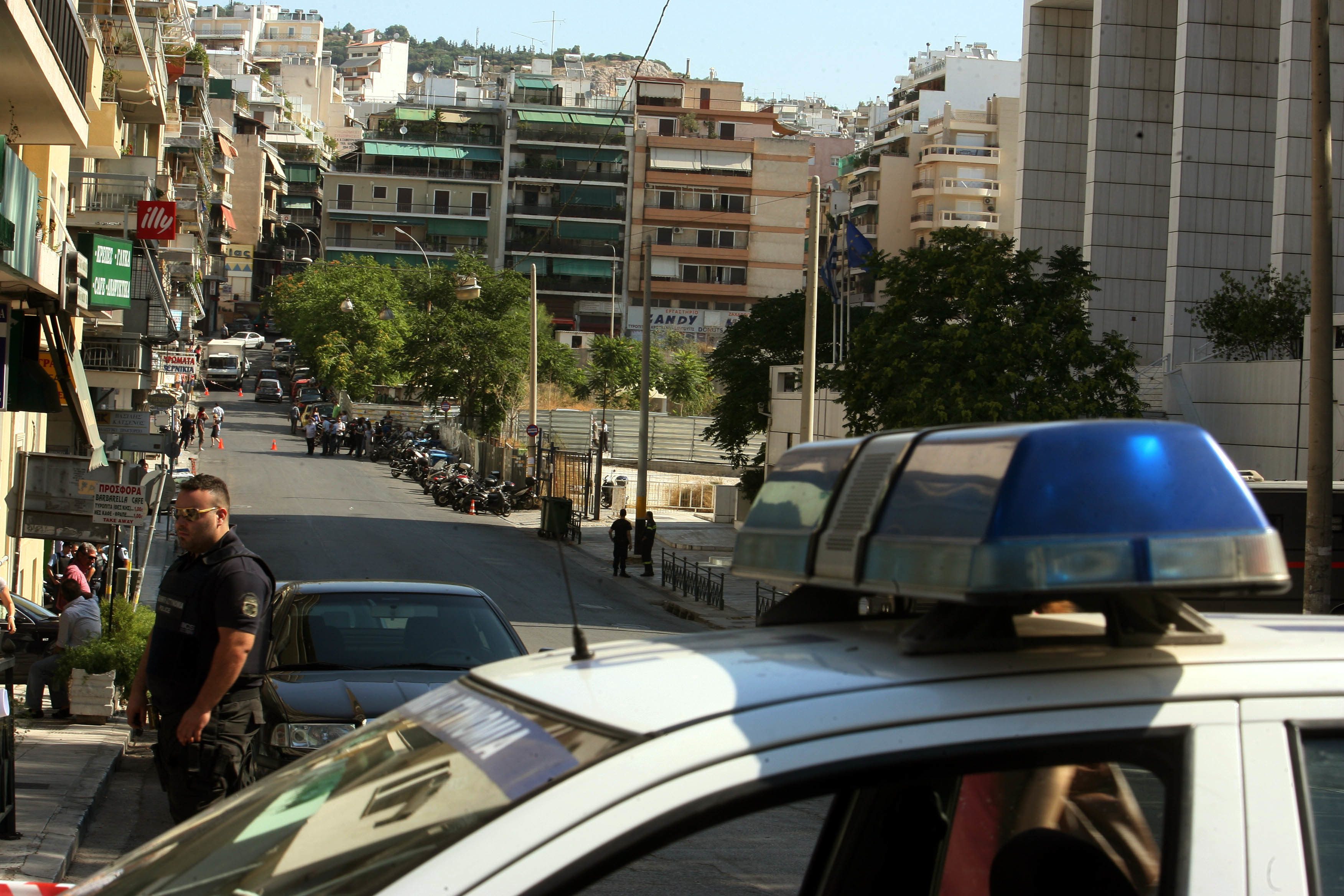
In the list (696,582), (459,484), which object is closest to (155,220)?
(696,582)

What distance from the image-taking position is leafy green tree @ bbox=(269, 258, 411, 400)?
71.9m

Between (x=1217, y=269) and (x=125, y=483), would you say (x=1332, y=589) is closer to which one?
(x=125, y=483)

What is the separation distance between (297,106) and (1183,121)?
14427 centimetres

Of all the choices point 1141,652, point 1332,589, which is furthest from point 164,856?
point 1332,589

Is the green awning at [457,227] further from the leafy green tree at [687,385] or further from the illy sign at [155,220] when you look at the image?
the illy sign at [155,220]

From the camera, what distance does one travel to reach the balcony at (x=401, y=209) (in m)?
107

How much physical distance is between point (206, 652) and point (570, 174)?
334 feet

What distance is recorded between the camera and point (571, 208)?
103 m

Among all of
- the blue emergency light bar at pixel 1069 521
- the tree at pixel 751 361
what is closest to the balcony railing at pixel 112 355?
the tree at pixel 751 361

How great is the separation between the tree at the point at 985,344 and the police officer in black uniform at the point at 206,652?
62.9 feet

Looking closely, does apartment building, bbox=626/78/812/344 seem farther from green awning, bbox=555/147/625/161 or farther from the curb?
the curb

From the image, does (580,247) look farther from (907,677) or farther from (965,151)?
(907,677)

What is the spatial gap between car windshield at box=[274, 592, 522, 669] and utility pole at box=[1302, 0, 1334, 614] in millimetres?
8804

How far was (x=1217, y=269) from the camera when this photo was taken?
37031mm
